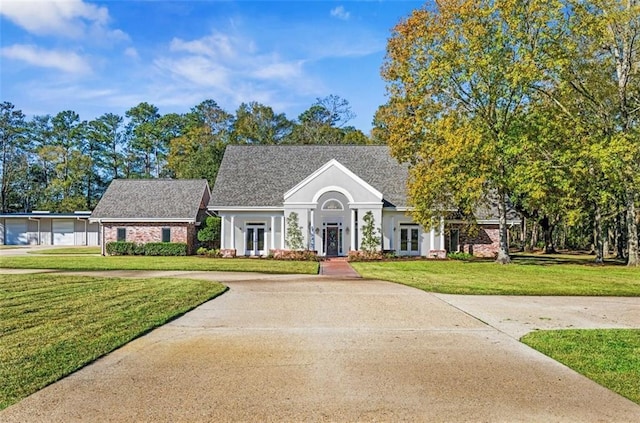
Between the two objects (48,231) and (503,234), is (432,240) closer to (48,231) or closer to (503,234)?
(503,234)

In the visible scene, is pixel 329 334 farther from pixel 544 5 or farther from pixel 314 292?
pixel 544 5

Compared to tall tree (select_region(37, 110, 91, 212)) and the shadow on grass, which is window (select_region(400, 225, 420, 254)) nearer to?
the shadow on grass

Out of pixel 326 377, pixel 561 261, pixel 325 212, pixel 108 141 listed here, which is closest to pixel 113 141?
pixel 108 141

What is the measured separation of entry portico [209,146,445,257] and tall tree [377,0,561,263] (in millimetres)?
3521

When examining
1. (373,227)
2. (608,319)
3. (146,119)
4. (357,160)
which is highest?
(146,119)

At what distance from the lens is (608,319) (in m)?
10.4

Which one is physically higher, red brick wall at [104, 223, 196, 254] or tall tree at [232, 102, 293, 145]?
tall tree at [232, 102, 293, 145]

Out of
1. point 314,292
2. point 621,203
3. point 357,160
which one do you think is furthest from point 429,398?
A: point 621,203

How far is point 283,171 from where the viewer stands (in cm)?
3412

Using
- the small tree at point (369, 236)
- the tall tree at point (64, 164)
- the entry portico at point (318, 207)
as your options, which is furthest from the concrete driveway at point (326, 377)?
the tall tree at point (64, 164)

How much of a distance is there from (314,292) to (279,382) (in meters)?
8.36

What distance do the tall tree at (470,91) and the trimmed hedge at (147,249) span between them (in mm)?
14262

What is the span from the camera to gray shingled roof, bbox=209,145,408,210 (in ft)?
104

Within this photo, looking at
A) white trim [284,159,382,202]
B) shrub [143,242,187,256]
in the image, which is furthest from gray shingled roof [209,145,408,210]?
shrub [143,242,187,256]
